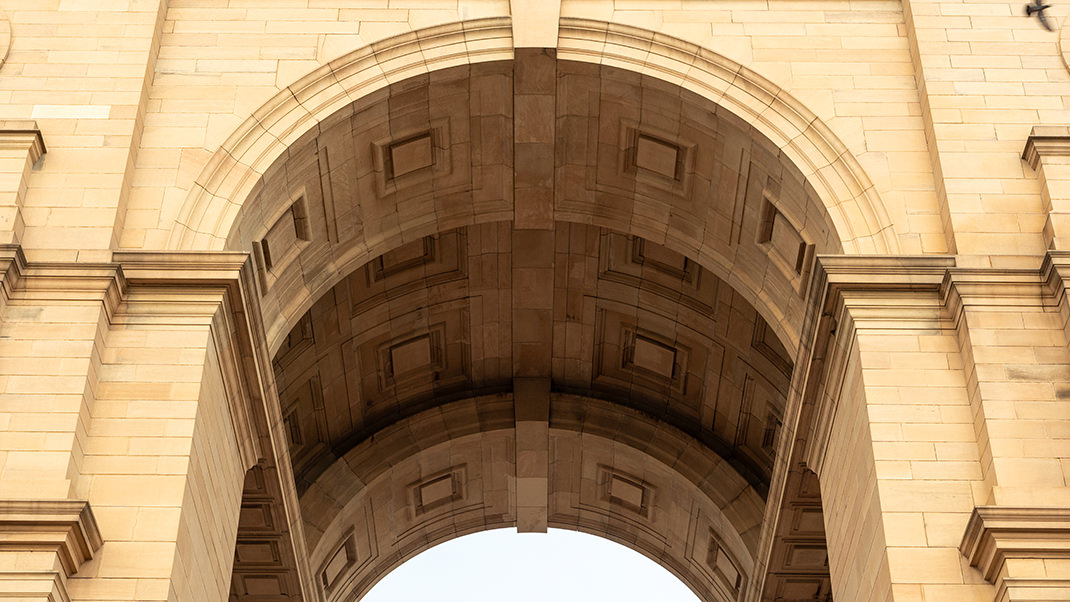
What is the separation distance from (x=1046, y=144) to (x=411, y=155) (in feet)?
29.8

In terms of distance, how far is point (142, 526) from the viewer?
672 inches

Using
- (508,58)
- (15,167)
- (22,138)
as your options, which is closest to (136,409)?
(15,167)

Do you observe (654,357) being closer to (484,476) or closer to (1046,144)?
(484,476)

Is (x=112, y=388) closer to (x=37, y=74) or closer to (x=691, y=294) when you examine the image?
(x=37, y=74)

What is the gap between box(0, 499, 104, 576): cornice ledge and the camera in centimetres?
1614

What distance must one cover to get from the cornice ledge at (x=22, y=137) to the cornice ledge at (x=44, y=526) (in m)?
5.56

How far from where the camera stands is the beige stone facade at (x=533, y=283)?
58.1 ft

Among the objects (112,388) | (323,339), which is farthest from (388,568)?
(112,388)

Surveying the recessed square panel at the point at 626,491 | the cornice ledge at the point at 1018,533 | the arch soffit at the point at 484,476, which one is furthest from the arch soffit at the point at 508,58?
the recessed square panel at the point at 626,491

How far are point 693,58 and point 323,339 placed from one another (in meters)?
8.37

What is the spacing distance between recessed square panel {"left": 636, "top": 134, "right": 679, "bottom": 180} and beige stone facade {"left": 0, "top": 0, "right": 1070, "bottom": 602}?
0.20ft

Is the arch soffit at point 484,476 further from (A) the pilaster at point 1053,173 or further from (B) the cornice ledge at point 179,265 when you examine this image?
(A) the pilaster at point 1053,173

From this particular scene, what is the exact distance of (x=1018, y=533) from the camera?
16500mm

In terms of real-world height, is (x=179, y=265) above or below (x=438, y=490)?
below
